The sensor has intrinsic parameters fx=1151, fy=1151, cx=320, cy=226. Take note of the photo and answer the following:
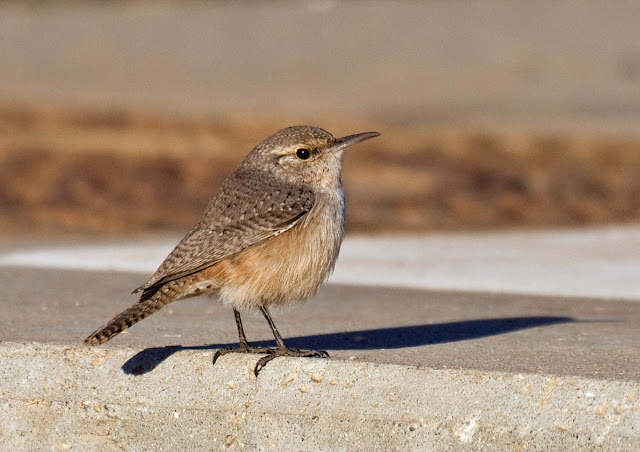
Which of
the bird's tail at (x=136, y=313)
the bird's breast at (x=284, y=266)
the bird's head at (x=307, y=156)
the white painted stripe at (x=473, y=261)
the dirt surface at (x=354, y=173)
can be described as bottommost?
the dirt surface at (x=354, y=173)

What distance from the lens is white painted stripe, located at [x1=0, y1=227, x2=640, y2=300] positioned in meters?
9.75

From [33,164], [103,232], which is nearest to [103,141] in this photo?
[33,164]

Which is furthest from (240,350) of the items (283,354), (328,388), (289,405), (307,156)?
(307,156)

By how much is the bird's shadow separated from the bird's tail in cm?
37

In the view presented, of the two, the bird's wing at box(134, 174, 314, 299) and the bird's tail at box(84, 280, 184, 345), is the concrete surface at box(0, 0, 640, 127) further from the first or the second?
the bird's tail at box(84, 280, 184, 345)

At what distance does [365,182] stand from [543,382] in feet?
43.0

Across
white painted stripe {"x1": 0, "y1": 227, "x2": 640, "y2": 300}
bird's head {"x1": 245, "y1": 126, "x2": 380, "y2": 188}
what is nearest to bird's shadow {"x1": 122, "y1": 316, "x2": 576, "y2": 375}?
bird's head {"x1": 245, "y1": 126, "x2": 380, "y2": 188}

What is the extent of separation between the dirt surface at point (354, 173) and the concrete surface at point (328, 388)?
677 centimetres

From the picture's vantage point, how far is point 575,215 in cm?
1586

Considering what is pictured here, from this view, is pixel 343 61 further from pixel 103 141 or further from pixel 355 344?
pixel 355 344

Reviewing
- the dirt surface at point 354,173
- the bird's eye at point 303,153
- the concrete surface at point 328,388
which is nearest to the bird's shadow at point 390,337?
the concrete surface at point 328,388

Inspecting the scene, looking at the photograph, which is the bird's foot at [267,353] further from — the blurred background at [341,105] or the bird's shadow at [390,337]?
the blurred background at [341,105]

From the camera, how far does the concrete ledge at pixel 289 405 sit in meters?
5.52

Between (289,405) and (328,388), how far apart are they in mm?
218
